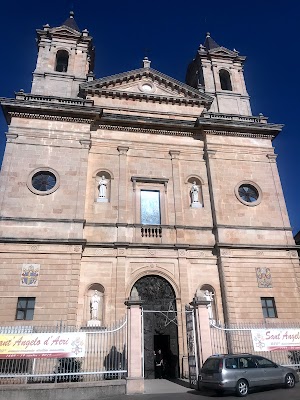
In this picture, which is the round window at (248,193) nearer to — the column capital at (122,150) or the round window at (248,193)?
the round window at (248,193)

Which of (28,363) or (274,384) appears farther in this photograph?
(28,363)

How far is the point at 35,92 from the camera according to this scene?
Answer: 842 inches

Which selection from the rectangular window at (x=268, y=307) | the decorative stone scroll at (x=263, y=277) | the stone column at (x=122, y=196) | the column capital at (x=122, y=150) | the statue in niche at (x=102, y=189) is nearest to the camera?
the rectangular window at (x=268, y=307)

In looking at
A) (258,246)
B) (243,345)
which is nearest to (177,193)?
(258,246)

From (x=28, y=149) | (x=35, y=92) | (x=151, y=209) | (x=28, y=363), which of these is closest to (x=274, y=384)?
(x=28, y=363)

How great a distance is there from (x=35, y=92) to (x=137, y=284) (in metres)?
14.0

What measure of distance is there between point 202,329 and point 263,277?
628 cm

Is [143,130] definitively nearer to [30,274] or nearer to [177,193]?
[177,193]

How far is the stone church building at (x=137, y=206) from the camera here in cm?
1571

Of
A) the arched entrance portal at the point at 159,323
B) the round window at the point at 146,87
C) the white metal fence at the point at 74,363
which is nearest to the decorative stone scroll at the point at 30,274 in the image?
the white metal fence at the point at 74,363

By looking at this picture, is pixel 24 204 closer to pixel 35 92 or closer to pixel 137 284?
pixel 137 284

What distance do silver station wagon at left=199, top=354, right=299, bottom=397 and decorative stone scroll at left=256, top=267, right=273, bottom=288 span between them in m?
5.65

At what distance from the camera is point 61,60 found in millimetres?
24656

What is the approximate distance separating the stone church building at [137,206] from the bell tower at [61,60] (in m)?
0.14
